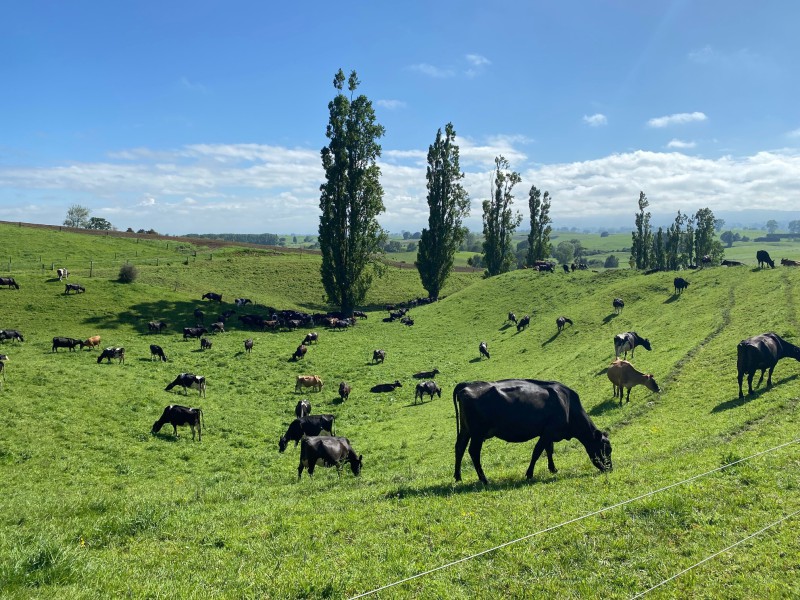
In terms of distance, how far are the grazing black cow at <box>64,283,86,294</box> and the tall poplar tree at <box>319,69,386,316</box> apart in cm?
2560

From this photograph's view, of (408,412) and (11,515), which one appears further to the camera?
(408,412)

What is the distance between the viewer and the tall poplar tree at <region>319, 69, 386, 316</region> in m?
56.9

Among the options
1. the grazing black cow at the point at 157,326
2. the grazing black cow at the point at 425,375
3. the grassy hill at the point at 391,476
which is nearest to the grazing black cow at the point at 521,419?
the grassy hill at the point at 391,476

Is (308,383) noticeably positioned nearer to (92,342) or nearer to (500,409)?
(92,342)

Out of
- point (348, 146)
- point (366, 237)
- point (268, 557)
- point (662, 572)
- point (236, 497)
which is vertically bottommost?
point (236, 497)

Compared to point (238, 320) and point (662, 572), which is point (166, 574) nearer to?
point (662, 572)

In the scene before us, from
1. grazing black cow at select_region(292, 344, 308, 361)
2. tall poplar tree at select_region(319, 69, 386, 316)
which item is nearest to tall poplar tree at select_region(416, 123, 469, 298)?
tall poplar tree at select_region(319, 69, 386, 316)

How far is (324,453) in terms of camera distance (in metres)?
15.5

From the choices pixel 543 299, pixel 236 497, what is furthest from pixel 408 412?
pixel 543 299

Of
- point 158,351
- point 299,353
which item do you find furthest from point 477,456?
point 158,351

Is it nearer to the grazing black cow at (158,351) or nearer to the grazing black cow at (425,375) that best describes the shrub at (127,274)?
the grazing black cow at (158,351)

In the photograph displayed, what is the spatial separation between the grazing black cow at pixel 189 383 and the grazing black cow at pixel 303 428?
33.7 feet

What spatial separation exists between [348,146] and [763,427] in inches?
2019

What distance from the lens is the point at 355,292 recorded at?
59.4 meters
